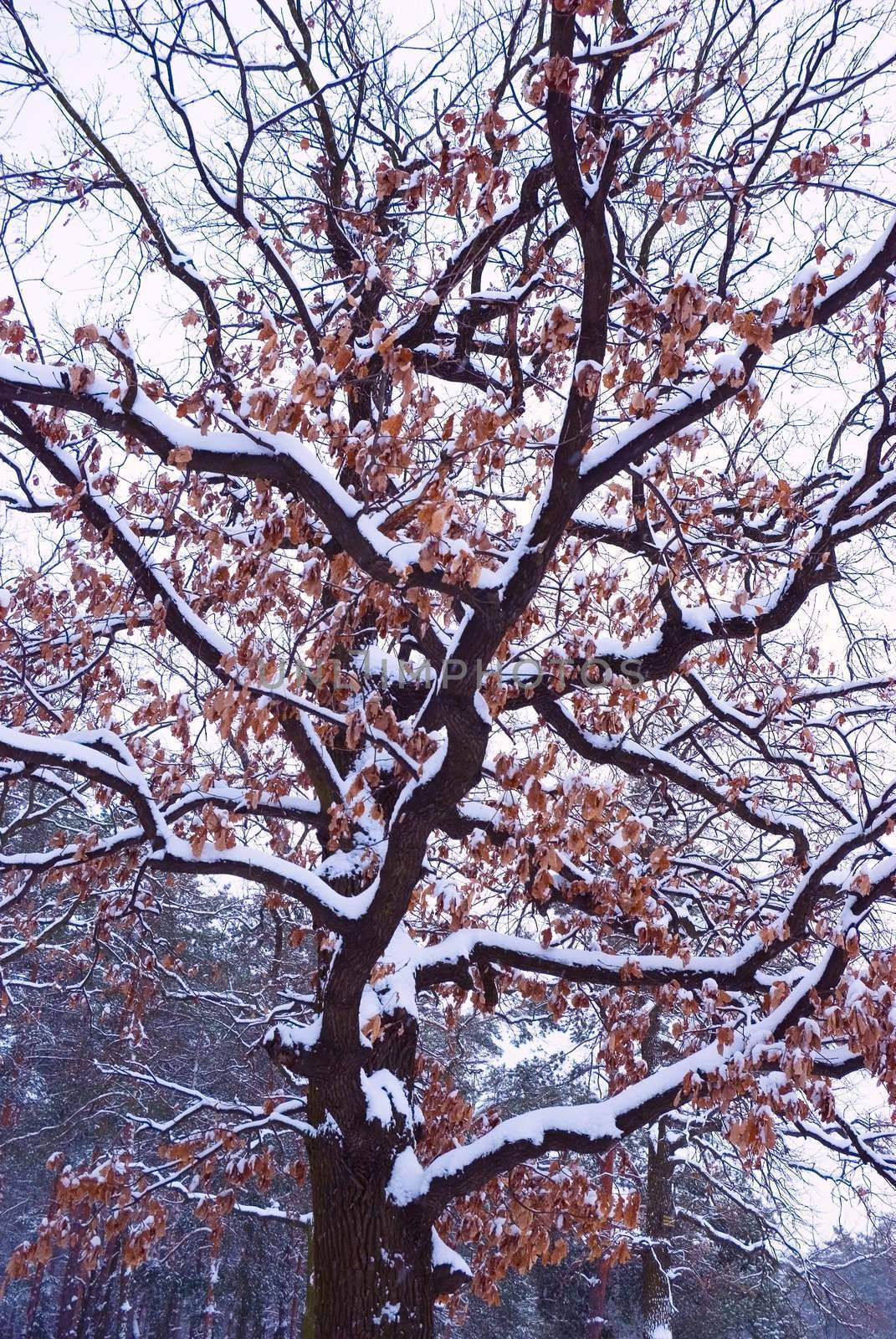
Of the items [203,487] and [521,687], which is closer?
[521,687]

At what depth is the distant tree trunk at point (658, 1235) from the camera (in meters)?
12.2

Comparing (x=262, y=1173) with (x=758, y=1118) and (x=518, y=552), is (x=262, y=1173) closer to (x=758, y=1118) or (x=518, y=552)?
(x=758, y=1118)

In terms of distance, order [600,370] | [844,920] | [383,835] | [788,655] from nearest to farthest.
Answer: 1. [600,370]
2. [844,920]
3. [383,835]
4. [788,655]

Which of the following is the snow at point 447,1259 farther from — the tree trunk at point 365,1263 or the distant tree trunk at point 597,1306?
the distant tree trunk at point 597,1306

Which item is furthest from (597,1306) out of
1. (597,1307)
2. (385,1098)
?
(385,1098)

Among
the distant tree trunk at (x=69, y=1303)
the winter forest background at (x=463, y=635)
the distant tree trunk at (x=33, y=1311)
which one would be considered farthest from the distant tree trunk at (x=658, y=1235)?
the distant tree trunk at (x=69, y=1303)

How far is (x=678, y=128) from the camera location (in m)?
4.21

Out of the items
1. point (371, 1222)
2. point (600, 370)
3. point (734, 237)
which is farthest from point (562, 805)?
point (734, 237)

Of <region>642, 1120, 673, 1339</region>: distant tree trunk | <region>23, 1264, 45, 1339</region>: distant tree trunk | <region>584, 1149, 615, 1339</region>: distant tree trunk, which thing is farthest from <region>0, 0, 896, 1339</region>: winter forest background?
<region>23, 1264, 45, 1339</region>: distant tree trunk

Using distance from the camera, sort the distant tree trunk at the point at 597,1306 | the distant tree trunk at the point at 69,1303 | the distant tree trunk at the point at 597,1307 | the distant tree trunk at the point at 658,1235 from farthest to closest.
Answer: the distant tree trunk at the point at 69,1303 < the distant tree trunk at the point at 597,1307 < the distant tree trunk at the point at 597,1306 < the distant tree trunk at the point at 658,1235

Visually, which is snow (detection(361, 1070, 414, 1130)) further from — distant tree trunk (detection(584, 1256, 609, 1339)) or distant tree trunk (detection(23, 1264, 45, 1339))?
distant tree trunk (detection(23, 1264, 45, 1339))

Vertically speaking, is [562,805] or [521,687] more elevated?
[521,687]

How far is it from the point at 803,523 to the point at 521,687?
7.92ft

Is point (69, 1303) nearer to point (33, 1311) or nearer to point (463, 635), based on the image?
point (33, 1311)
